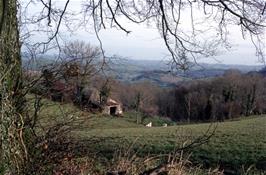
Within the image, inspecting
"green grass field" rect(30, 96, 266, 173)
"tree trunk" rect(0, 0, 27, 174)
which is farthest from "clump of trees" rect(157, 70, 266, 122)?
"tree trunk" rect(0, 0, 27, 174)

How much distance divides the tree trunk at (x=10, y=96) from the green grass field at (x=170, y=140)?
665 millimetres

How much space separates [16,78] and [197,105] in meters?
54.1

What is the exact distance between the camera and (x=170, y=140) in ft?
61.3

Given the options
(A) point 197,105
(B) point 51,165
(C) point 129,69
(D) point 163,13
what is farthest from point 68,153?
(A) point 197,105

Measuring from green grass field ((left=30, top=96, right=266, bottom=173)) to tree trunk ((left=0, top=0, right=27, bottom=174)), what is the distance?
66 cm

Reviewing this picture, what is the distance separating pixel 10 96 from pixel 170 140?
1380 centimetres

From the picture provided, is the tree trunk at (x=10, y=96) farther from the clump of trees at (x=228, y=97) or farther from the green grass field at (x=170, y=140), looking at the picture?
the clump of trees at (x=228, y=97)

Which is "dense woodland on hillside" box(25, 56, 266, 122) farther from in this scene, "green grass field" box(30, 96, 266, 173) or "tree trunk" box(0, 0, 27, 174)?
"tree trunk" box(0, 0, 27, 174)

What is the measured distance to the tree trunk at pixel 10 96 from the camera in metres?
4.96

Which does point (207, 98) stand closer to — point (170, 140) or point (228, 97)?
point (228, 97)

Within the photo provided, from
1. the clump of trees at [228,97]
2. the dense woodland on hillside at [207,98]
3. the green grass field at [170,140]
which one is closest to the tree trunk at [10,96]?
the green grass field at [170,140]

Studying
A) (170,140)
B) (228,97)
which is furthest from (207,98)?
(170,140)

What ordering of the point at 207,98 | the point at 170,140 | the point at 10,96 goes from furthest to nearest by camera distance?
the point at 207,98 → the point at 170,140 → the point at 10,96

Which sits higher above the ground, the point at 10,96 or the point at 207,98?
the point at 10,96
